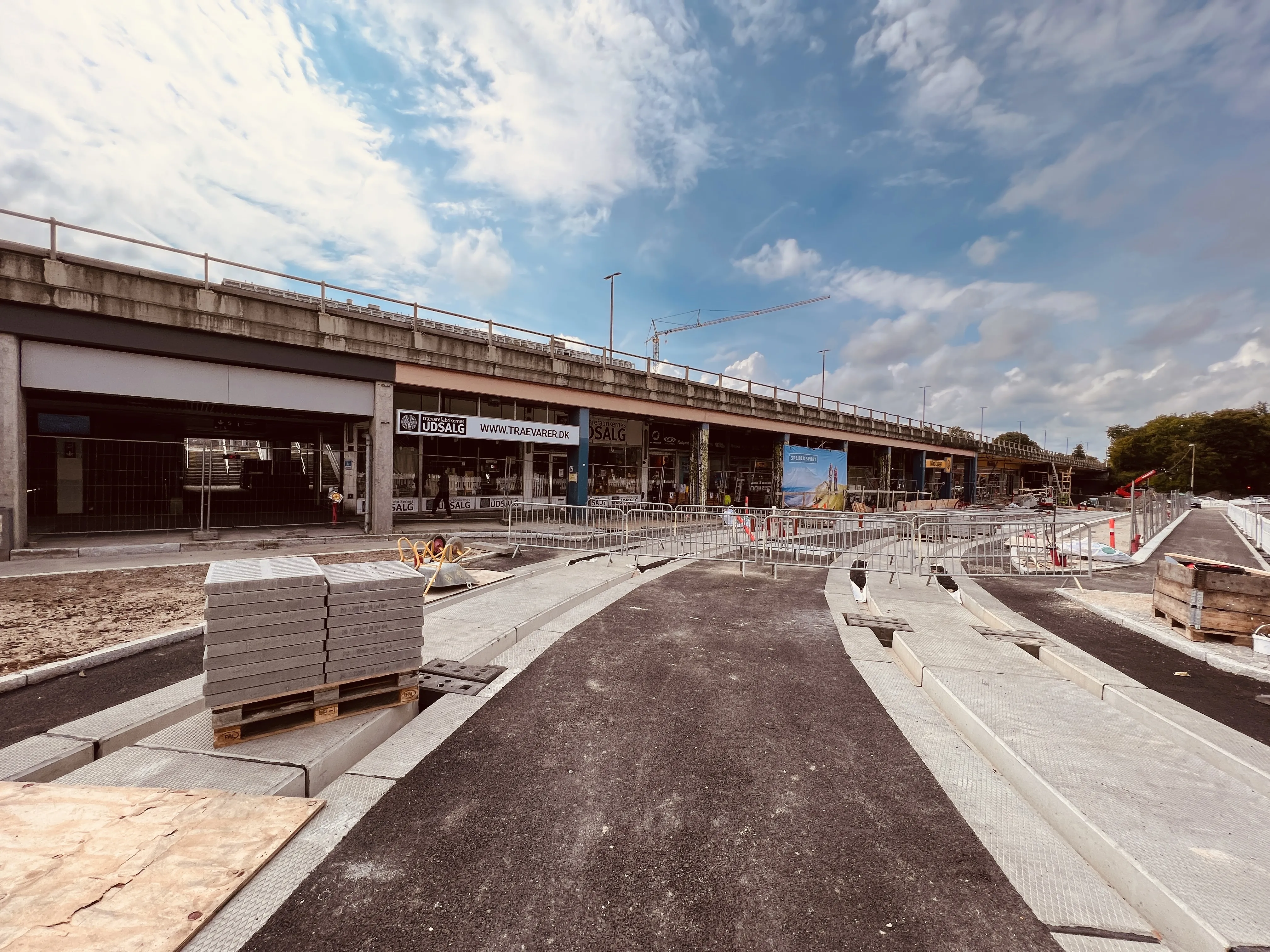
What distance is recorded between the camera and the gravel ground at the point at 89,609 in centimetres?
585

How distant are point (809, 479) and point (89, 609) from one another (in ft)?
101

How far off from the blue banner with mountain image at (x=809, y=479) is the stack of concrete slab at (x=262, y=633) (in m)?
27.8

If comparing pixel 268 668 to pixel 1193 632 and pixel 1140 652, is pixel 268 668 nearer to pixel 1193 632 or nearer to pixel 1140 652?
pixel 1140 652

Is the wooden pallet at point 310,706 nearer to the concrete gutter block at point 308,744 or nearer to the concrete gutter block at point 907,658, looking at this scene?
the concrete gutter block at point 308,744

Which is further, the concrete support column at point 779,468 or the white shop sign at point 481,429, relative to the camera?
the concrete support column at point 779,468

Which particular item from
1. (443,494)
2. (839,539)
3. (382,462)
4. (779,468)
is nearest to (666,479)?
(779,468)

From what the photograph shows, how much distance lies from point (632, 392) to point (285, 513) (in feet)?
48.7

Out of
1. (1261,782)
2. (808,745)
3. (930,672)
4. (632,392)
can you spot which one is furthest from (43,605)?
(632,392)

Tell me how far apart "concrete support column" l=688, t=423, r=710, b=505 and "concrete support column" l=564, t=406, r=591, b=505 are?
6.89 meters

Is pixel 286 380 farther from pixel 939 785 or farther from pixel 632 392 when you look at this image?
pixel 939 785

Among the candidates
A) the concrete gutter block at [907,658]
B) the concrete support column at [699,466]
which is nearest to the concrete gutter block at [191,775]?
the concrete gutter block at [907,658]

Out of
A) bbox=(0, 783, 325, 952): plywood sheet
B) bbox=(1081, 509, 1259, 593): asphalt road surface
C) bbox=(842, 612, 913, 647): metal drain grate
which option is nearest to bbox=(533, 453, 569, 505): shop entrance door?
bbox=(842, 612, 913, 647): metal drain grate

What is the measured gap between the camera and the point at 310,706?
4027 millimetres

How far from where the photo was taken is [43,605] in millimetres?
7418
